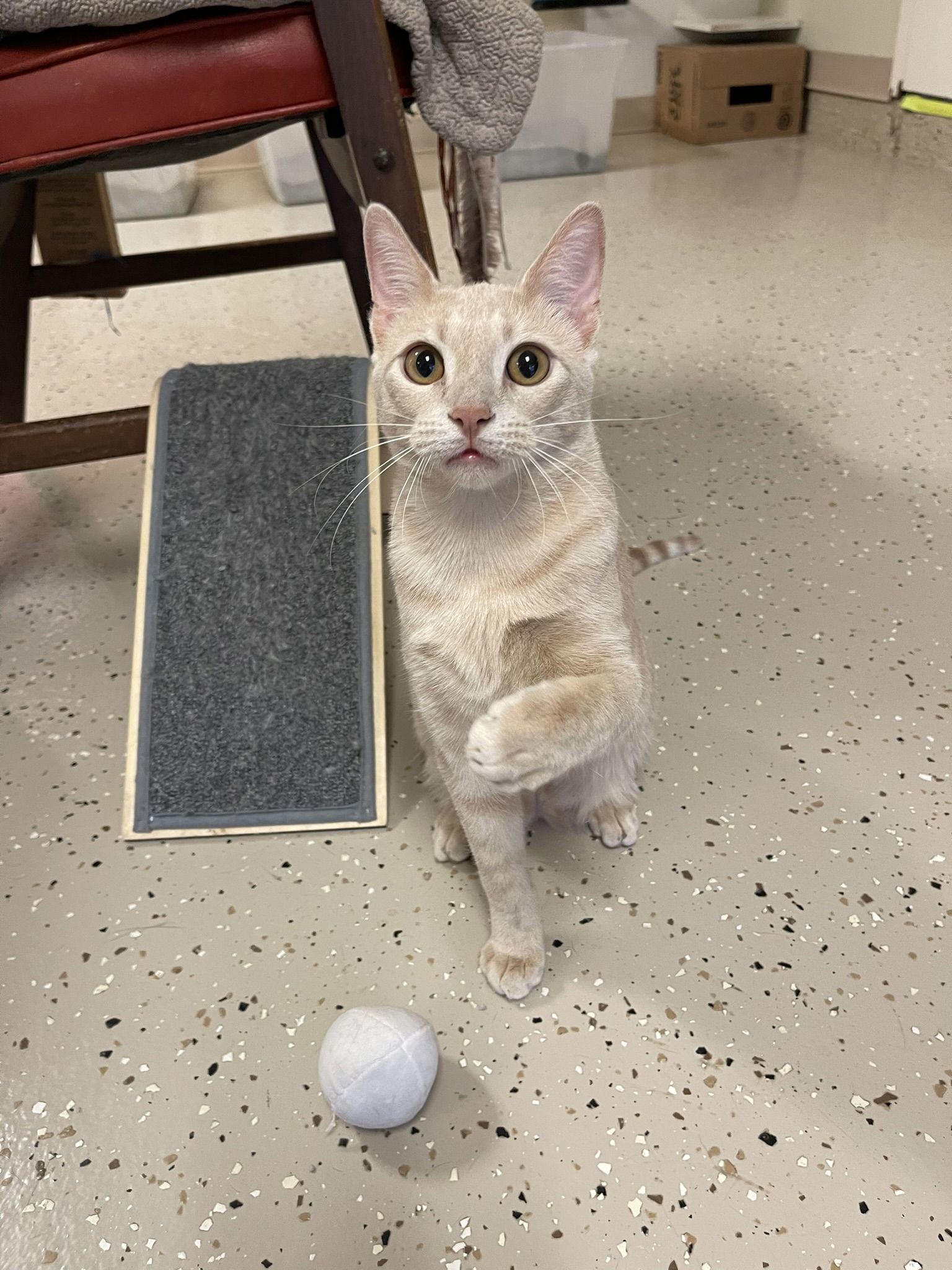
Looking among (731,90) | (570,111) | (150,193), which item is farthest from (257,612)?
(731,90)

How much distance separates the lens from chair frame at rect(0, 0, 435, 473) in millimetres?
931

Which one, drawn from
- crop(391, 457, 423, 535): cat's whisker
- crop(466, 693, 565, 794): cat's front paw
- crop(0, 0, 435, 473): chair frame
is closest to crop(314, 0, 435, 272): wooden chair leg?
crop(0, 0, 435, 473): chair frame

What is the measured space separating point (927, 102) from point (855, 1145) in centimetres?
353

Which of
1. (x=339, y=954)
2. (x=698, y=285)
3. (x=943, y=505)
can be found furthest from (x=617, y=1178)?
(x=698, y=285)

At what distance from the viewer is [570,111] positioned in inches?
135

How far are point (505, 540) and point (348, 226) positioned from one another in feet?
3.03

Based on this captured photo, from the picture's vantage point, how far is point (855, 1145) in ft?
2.21

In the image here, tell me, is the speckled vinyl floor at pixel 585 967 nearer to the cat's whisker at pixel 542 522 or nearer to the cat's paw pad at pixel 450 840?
the cat's paw pad at pixel 450 840

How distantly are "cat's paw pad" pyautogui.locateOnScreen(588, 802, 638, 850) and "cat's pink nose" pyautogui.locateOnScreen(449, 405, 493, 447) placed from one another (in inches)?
18.1

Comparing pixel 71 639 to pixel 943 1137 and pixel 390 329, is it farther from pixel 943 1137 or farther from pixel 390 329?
pixel 943 1137

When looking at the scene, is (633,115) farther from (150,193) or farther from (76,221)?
(76,221)

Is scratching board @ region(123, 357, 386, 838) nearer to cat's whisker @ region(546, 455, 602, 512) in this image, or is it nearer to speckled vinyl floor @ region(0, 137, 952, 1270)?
speckled vinyl floor @ region(0, 137, 952, 1270)

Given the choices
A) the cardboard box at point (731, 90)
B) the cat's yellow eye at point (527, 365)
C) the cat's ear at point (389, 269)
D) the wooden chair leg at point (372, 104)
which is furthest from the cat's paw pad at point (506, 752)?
the cardboard box at point (731, 90)

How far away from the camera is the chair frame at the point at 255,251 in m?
0.93
